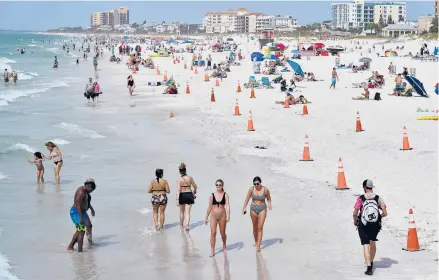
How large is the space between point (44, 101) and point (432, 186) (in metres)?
27.6

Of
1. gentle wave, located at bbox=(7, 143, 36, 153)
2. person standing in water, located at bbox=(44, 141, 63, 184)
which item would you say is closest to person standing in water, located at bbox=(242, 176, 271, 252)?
person standing in water, located at bbox=(44, 141, 63, 184)

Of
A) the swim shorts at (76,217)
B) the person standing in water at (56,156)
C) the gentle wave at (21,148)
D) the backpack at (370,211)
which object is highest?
the backpack at (370,211)

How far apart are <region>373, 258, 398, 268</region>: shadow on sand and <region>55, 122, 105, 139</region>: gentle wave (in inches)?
629

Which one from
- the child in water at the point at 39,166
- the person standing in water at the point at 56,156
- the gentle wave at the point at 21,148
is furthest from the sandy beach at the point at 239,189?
the gentle wave at the point at 21,148

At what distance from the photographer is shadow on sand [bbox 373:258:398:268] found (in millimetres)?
9977

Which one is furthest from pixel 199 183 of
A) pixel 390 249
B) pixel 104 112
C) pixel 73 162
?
pixel 104 112

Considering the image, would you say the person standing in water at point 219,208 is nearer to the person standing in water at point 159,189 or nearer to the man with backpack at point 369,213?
the person standing in water at point 159,189

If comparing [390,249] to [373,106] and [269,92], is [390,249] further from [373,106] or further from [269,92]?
[269,92]

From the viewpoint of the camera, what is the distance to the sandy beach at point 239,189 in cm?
1043

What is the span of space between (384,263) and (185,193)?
11.5ft

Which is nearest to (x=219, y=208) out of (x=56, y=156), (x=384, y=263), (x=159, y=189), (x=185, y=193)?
(x=185, y=193)

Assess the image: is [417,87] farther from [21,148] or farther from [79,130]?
[21,148]

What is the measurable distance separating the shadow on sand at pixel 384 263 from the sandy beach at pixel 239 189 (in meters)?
0.01

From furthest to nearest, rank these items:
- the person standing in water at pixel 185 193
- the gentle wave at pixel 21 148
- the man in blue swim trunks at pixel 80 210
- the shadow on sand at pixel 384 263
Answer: the gentle wave at pixel 21 148 < the person standing in water at pixel 185 193 < the man in blue swim trunks at pixel 80 210 < the shadow on sand at pixel 384 263
